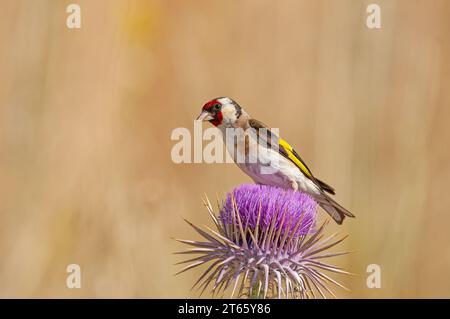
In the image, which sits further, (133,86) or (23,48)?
(133,86)

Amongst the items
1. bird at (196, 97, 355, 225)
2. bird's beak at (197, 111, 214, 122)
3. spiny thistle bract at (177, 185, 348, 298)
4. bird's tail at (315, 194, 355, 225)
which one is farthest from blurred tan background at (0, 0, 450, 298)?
spiny thistle bract at (177, 185, 348, 298)

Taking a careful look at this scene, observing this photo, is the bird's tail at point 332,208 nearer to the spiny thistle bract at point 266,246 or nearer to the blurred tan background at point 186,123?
the spiny thistle bract at point 266,246

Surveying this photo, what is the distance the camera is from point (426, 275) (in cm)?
862

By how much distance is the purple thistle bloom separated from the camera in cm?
562

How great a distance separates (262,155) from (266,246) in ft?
4.37

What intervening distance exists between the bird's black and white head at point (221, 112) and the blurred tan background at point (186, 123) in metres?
1.96

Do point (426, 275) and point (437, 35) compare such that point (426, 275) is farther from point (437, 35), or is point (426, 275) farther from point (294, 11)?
point (294, 11)

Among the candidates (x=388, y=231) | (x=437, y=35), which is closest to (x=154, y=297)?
(x=388, y=231)

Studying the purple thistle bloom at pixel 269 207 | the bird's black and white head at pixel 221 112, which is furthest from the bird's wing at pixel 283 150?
the purple thistle bloom at pixel 269 207

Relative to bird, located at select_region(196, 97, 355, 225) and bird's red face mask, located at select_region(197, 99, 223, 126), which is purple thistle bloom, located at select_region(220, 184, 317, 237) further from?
bird's red face mask, located at select_region(197, 99, 223, 126)

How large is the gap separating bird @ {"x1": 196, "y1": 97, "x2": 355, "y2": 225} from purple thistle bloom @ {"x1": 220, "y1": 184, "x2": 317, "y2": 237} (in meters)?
Result: 0.86

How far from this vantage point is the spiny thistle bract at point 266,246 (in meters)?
5.39

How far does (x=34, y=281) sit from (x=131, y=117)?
2.36 m

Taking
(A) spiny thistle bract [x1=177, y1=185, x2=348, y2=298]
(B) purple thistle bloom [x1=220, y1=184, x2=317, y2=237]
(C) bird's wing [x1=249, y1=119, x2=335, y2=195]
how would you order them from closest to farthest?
(A) spiny thistle bract [x1=177, y1=185, x2=348, y2=298]
(B) purple thistle bloom [x1=220, y1=184, x2=317, y2=237]
(C) bird's wing [x1=249, y1=119, x2=335, y2=195]
